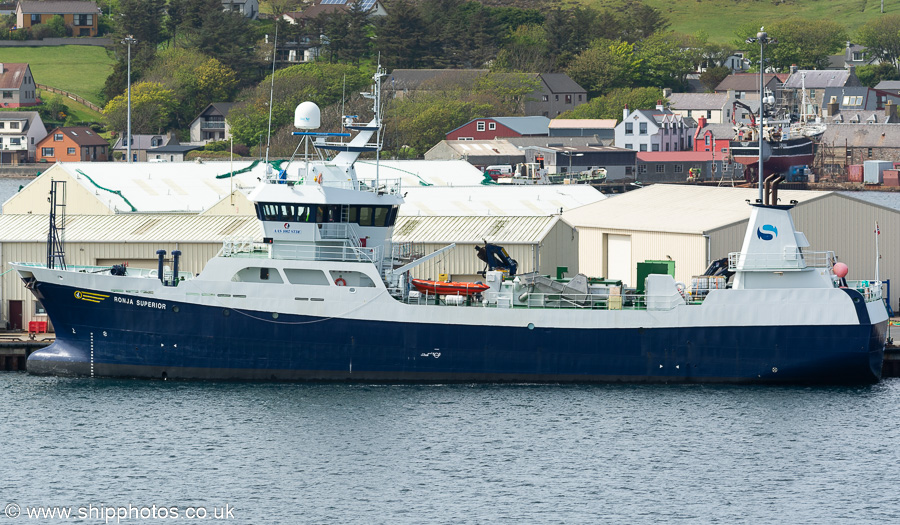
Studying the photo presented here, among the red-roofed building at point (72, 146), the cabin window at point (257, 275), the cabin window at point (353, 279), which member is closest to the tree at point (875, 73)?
the red-roofed building at point (72, 146)

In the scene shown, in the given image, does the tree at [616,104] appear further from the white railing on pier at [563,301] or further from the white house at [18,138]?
the white railing on pier at [563,301]

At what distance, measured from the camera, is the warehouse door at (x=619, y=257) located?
53.4 meters

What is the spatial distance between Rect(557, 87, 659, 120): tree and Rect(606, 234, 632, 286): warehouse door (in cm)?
10091

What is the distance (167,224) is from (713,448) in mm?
24857

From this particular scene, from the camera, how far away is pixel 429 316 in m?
43.2

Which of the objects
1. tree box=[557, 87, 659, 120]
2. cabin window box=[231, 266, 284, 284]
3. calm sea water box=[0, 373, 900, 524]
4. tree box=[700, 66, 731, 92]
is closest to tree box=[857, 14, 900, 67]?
tree box=[700, 66, 731, 92]

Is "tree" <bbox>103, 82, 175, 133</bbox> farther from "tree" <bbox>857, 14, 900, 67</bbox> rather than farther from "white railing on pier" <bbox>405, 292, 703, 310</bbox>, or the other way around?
"white railing on pier" <bbox>405, 292, 703, 310</bbox>

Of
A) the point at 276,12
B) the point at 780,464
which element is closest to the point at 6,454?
the point at 780,464

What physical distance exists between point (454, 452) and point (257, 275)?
423 inches

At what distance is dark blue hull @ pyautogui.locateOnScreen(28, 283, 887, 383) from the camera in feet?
142

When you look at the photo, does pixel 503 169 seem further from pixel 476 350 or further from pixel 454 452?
pixel 454 452

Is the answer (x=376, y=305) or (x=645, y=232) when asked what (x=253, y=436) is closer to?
(x=376, y=305)

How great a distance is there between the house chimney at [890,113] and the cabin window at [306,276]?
119903 mm

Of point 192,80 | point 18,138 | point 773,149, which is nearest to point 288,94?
point 192,80
